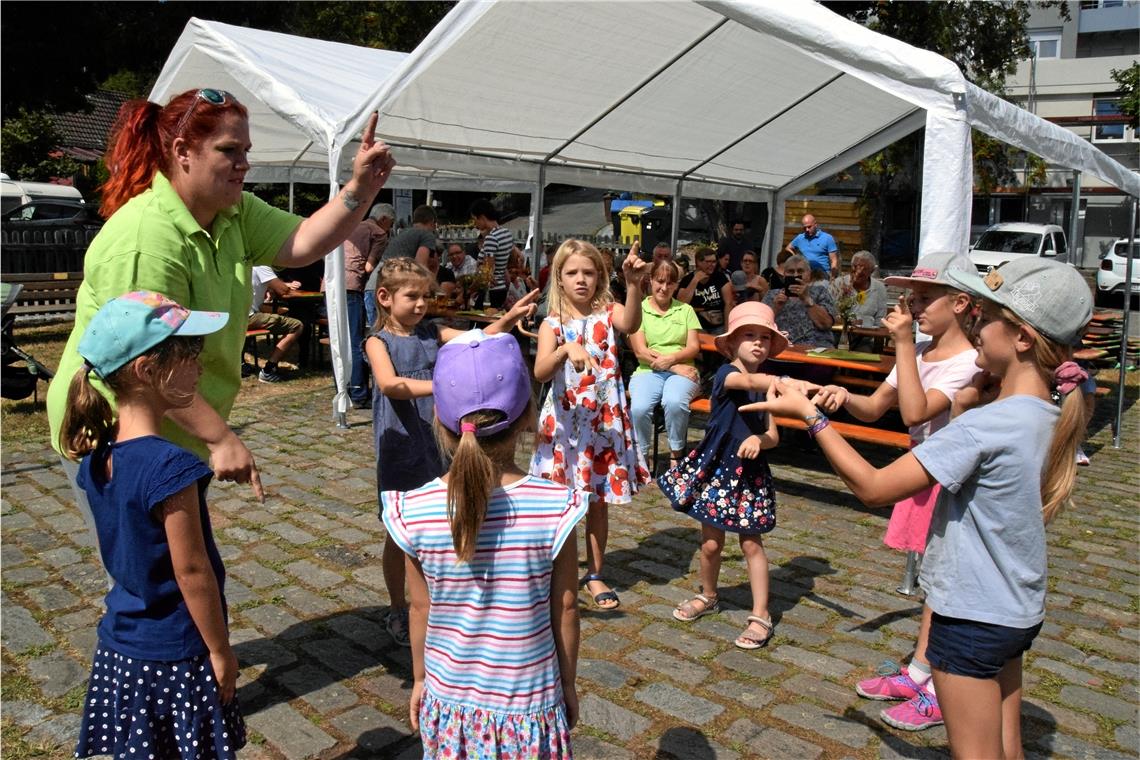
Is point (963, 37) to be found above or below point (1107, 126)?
above

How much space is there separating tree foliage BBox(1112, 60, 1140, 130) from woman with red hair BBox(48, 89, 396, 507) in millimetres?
32627

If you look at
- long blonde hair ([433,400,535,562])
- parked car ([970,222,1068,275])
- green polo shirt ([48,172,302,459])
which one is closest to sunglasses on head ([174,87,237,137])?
green polo shirt ([48,172,302,459])

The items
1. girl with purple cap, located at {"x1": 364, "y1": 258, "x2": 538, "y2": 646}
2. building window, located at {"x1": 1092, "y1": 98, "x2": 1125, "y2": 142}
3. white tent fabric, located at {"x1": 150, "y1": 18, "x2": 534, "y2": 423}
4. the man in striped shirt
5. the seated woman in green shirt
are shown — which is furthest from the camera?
building window, located at {"x1": 1092, "y1": 98, "x2": 1125, "y2": 142}

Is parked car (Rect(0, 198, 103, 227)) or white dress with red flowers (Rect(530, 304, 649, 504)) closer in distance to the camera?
white dress with red flowers (Rect(530, 304, 649, 504))

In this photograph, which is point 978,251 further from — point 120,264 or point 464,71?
point 120,264

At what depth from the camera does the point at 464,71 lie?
7.50m

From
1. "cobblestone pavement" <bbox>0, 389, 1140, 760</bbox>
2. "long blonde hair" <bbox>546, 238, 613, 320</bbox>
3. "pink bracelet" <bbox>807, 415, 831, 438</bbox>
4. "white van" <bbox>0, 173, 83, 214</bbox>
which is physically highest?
"white van" <bbox>0, 173, 83, 214</bbox>

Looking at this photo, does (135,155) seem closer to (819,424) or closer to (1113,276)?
(819,424)

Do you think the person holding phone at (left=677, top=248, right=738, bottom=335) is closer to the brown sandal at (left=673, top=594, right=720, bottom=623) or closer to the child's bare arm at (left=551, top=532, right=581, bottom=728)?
A: the brown sandal at (left=673, top=594, right=720, bottom=623)

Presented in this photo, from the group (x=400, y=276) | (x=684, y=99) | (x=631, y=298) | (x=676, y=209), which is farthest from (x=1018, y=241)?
(x=400, y=276)

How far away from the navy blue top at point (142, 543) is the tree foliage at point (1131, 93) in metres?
33.4

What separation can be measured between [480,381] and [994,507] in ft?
4.30

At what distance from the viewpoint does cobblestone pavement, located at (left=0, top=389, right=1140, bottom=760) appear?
331 cm

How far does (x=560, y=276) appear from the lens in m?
4.50
